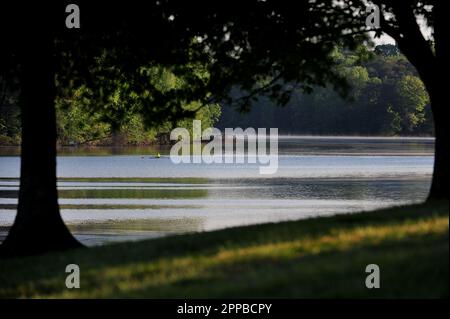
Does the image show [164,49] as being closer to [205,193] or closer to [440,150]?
[440,150]

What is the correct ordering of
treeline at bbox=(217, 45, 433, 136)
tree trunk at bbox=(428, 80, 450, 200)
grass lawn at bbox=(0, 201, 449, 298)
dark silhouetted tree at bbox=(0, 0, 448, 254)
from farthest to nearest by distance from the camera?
treeline at bbox=(217, 45, 433, 136) → tree trunk at bbox=(428, 80, 450, 200) → dark silhouetted tree at bbox=(0, 0, 448, 254) → grass lawn at bbox=(0, 201, 449, 298)

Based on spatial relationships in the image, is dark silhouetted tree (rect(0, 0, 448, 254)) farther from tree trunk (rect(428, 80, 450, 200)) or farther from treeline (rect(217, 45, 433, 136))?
treeline (rect(217, 45, 433, 136))

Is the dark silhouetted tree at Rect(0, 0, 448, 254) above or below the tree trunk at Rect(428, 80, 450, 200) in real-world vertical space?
above

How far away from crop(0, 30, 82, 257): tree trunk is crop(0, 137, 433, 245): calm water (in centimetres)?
476

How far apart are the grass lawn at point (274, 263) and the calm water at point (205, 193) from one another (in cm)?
936

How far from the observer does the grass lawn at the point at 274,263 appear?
10.8m

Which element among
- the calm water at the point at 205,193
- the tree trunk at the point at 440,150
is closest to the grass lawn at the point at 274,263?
the tree trunk at the point at 440,150

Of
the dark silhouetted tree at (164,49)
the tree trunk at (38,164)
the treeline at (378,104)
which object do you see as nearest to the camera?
the dark silhouetted tree at (164,49)

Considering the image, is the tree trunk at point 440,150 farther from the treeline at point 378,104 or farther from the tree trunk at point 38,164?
the treeline at point 378,104

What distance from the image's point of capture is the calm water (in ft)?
100

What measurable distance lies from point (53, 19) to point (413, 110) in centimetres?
16224

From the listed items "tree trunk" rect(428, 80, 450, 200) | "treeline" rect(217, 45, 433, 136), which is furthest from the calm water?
"treeline" rect(217, 45, 433, 136)

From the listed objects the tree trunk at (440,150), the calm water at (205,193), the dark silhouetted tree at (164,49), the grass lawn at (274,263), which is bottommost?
the calm water at (205,193)

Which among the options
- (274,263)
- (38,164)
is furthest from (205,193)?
(274,263)
